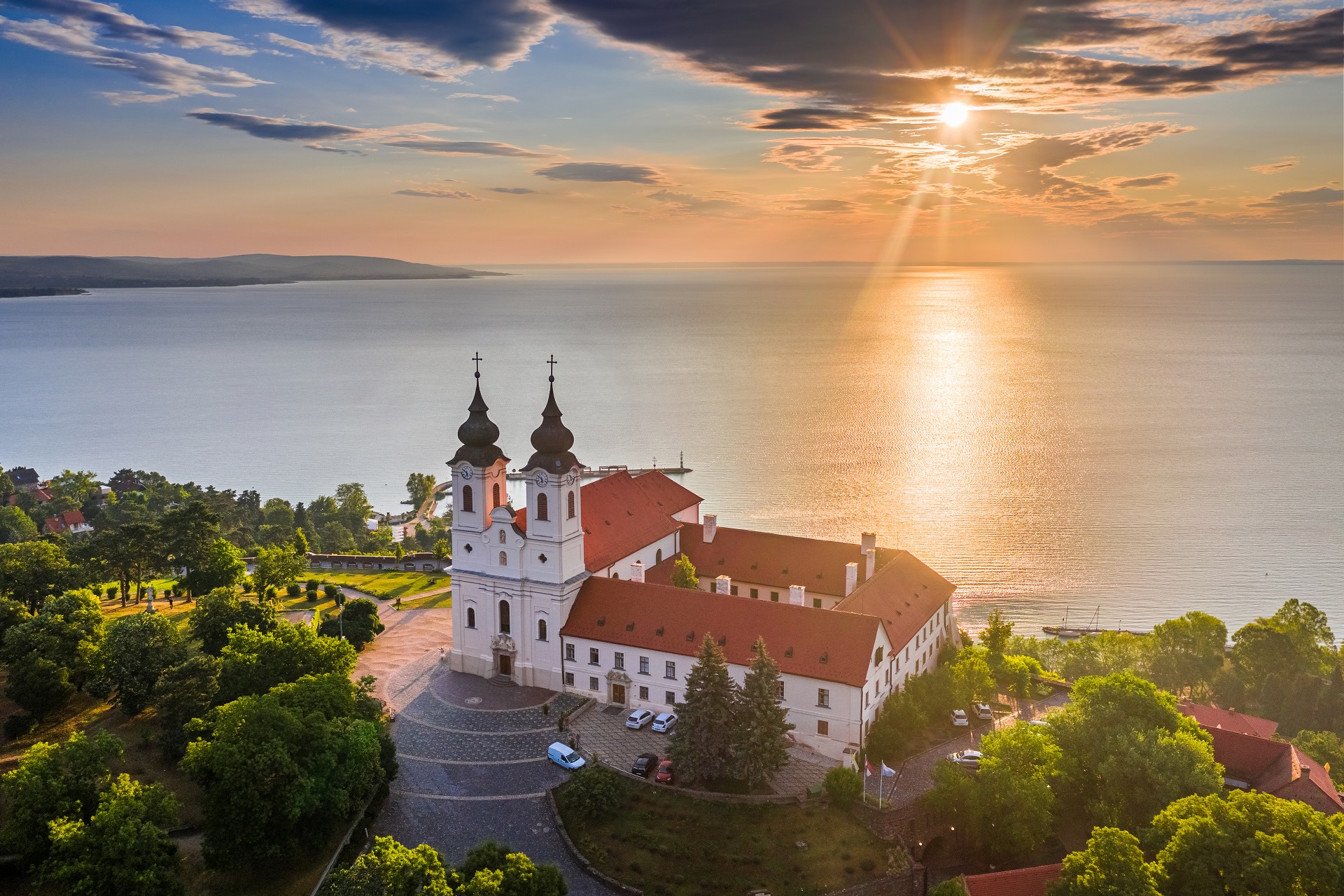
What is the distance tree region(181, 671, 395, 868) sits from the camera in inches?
1284

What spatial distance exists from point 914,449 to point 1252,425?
49169 mm

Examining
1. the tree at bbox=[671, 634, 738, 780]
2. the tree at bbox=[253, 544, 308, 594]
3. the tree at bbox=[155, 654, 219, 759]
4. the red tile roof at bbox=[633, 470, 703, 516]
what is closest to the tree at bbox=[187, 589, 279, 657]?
the tree at bbox=[155, 654, 219, 759]

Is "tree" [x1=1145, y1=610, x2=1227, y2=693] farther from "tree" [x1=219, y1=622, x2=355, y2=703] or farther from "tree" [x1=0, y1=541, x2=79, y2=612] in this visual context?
"tree" [x1=0, y1=541, x2=79, y2=612]

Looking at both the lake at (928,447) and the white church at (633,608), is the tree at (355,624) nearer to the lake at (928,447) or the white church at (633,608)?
the white church at (633,608)

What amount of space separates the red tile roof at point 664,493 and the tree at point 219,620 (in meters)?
22.3

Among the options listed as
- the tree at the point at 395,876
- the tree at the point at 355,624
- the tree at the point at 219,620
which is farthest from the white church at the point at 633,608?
the tree at the point at 395,876

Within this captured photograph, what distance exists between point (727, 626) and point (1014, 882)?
17.0 m

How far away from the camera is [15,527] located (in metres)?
85.6

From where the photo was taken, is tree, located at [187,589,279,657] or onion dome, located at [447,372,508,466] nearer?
tree, located at [187,589,279,657]

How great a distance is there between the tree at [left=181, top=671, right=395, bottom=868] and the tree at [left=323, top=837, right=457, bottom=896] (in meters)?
5.88

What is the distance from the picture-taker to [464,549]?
5009 cm

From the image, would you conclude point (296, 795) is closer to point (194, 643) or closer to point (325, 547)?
point (194, 643)

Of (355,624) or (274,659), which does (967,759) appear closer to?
(274,659)

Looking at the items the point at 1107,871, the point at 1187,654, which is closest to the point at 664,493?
the point at 1187,654
